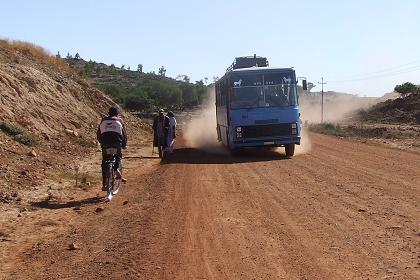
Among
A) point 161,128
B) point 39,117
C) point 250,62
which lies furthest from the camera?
point 250,62

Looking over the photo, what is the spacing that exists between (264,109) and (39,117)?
8.31 meters

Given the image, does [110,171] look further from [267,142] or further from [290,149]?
[290,149]

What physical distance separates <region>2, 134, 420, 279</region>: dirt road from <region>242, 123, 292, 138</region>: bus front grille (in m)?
5.71

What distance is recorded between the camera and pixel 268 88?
19.6m

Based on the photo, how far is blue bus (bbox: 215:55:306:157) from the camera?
19.5m

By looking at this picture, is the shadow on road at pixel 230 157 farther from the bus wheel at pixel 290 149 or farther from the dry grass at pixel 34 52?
the dry grass at pixel 34 52

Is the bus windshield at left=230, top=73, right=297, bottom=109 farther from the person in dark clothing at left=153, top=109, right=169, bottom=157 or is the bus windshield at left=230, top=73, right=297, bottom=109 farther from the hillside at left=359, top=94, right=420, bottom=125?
the hillside at left=359, top=94, right=420, bottom=125

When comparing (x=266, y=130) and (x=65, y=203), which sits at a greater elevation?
(x=266, y=130)

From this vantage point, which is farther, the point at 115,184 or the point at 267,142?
the point at 267,142

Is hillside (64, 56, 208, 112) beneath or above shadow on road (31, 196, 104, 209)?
above

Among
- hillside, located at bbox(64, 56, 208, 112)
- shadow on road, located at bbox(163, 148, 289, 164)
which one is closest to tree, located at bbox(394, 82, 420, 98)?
hillside, located at bbox(64, 56, 208, 112)

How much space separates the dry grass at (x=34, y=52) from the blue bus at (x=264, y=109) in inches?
582

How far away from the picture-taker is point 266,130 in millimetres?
19516

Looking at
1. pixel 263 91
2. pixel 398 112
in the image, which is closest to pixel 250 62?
pixel 263 91
